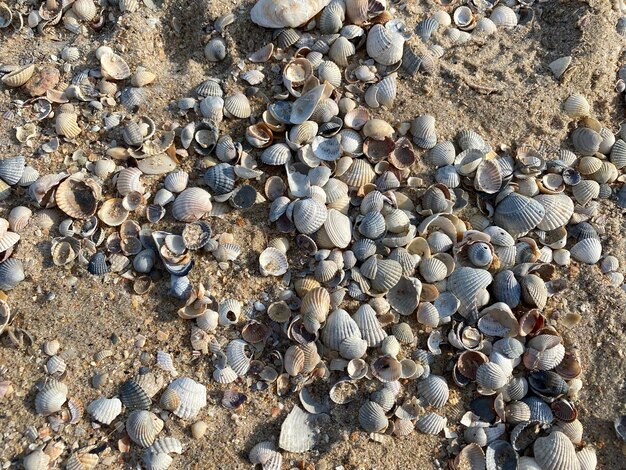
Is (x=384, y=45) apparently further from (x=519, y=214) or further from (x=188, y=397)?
(x=188, y=397)

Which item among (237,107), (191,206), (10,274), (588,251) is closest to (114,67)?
(237,107)

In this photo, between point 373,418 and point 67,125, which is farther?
point 67,125

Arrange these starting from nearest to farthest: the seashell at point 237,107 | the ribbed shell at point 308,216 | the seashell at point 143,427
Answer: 1. the seashell at point 143,427
2. the ribbed shell at point 308,216
3. the seashell at point 237,107

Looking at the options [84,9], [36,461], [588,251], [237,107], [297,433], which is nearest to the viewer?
[36,461]

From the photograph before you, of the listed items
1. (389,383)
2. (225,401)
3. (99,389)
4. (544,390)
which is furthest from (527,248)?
(99,389)

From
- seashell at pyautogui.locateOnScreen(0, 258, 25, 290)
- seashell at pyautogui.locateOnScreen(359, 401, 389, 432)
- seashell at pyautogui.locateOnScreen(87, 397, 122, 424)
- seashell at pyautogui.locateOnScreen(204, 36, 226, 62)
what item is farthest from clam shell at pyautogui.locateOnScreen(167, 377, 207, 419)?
seashell at pyautogui.locateOnScreen(204, 36, 226, 62)

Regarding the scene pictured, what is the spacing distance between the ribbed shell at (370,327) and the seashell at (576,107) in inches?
84.3

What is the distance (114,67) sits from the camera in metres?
3.80

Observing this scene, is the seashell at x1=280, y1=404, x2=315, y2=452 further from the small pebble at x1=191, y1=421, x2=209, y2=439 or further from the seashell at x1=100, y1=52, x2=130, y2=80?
the seashell at x1=100, y1=52, x2=130, y2=80

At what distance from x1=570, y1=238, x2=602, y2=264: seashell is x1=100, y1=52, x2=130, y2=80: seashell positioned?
3292 millimetres

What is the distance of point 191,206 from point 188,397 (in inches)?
45.3

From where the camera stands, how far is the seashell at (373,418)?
10.2 ft

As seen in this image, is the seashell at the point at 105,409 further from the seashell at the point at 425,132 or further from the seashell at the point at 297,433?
the seashell at the point at 425,132

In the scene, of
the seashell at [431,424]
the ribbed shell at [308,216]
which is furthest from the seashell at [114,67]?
the seashell at [431,424]
